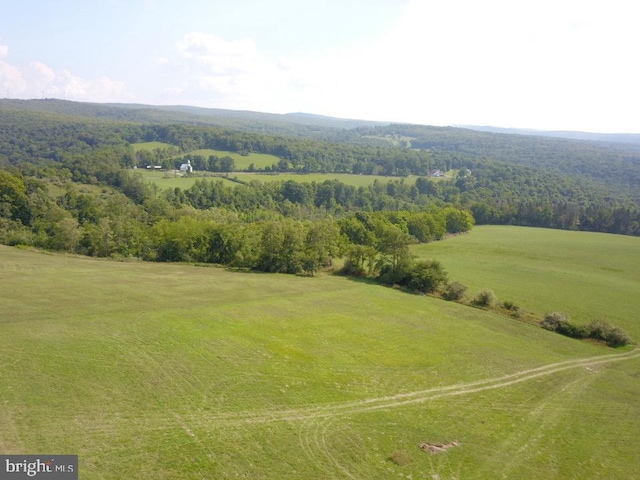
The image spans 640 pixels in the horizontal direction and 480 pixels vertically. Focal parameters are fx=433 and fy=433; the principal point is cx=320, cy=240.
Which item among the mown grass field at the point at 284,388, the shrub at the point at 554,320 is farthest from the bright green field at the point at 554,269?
the mown grass field at the point at 284,388

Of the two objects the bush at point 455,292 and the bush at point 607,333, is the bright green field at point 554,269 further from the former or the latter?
the bush at point 455,292

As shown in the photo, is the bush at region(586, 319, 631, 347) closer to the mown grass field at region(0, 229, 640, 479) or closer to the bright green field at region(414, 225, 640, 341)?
the mown grass field at region(0, 229, 640, 479)

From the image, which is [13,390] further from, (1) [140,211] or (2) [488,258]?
(2) [488,258]

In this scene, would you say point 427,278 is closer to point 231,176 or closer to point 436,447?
point 436,447

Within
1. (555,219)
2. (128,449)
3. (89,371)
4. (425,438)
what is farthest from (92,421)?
(555,219)

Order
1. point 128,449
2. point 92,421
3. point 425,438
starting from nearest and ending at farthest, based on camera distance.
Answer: point 128,449
point 92,421
point 425,438

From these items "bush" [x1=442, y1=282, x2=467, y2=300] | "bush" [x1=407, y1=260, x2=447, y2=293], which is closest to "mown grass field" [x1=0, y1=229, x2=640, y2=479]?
"bush" [x1=442, y1=282, x2=467, y2=300]

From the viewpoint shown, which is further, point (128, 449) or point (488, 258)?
point (488, 258)
